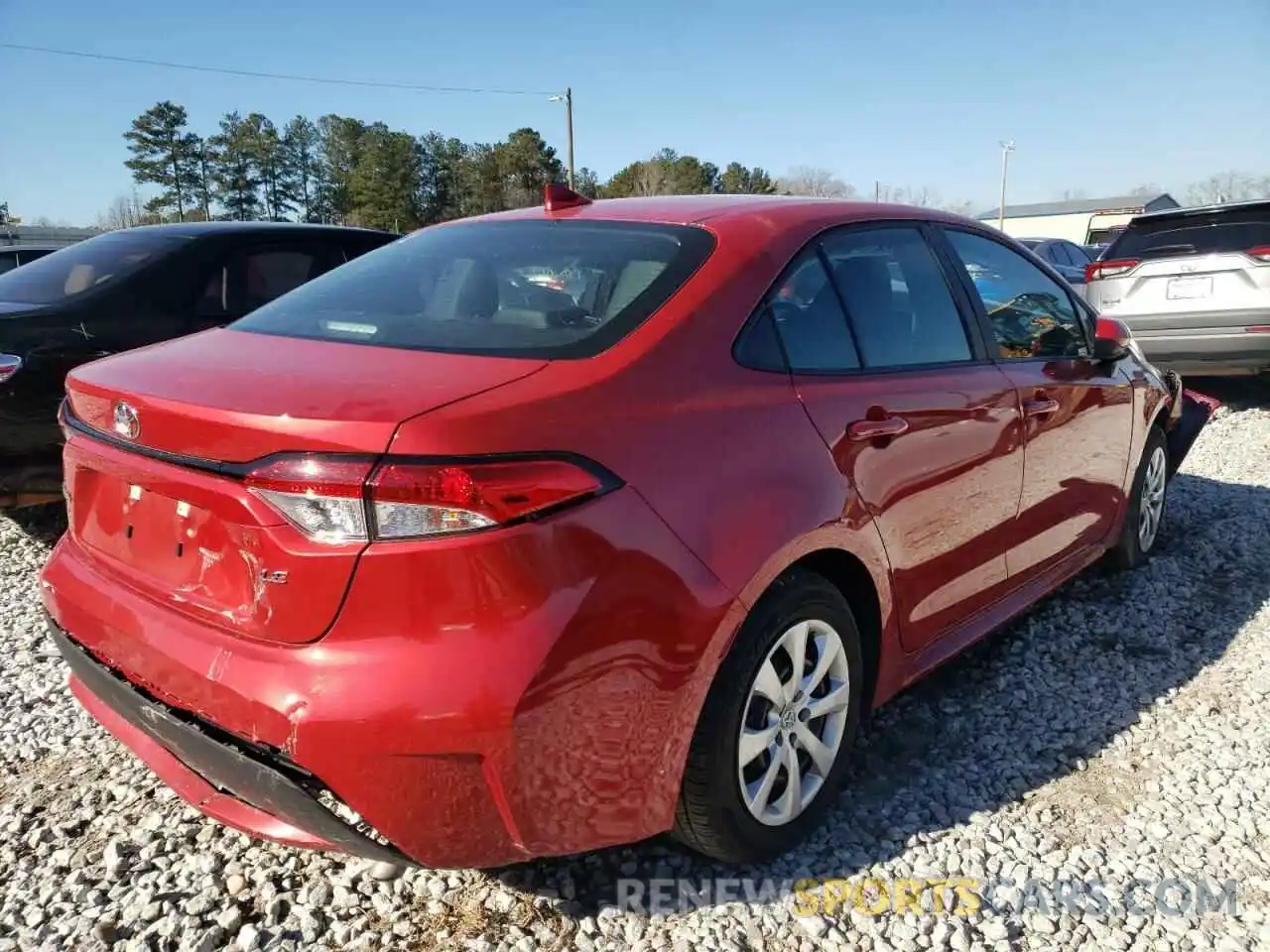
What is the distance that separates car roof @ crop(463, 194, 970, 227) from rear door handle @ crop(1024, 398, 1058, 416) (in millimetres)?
755

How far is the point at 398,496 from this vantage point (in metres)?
1.64

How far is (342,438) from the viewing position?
165 cm

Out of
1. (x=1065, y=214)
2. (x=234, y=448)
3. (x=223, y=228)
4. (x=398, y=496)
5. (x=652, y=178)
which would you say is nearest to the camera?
(x=398, y=496)

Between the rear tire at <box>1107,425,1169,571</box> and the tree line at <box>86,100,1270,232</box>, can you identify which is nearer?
the rear tire at <box>1107,425,1169,571</box>

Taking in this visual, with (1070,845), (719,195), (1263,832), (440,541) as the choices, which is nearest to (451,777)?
(440,541)

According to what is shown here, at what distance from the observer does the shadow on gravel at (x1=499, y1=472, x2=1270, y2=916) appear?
2.37m

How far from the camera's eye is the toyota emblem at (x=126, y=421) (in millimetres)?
1961

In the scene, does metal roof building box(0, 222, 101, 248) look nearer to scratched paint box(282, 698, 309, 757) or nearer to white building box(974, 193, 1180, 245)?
scratched paint box(282, 698, 309, 757)

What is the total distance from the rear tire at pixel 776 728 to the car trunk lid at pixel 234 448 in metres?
0.81

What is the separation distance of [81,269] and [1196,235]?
810 cm

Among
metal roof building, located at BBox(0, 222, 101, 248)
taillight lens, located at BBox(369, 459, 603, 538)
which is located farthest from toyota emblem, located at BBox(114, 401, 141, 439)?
metal roof building, located at BBox(0, 222, 101, 248)

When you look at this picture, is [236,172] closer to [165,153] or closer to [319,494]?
[165,153]

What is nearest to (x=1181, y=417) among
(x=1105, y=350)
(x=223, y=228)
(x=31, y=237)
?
(x=1105, y=350)

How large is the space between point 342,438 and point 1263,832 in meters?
2.59
